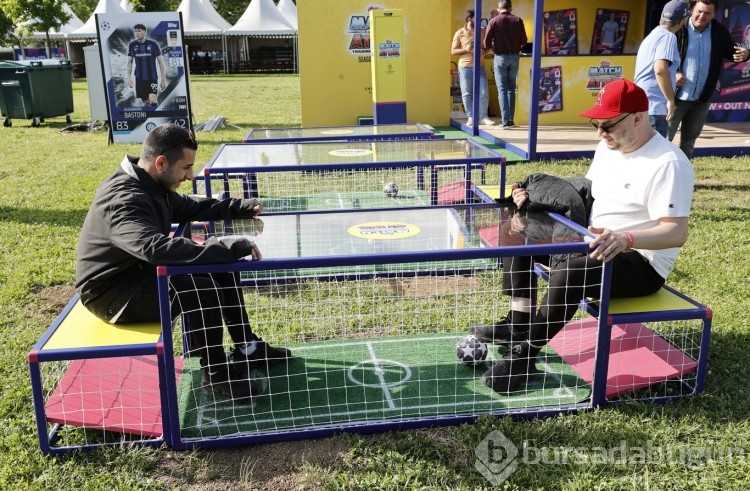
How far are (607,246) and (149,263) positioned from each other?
213cm

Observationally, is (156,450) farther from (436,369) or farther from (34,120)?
(34,120)

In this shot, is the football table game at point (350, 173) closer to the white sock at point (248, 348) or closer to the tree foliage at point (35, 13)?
the white sock at point (248, 348)

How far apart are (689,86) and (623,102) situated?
12.6 ft

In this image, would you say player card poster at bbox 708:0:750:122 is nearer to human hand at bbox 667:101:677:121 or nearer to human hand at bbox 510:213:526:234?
human hand at bbox 667:101:677:121

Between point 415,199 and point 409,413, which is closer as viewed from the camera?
point 409,413

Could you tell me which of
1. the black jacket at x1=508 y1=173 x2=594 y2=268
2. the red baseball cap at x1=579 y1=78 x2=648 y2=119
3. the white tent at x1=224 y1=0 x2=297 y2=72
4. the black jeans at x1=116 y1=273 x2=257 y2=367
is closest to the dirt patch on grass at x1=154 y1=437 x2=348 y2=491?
the black jeans at x1=116 y1=273 x2=257 y2=367

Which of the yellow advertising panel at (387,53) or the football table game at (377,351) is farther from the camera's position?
the yellow advertising panel at (387,53)

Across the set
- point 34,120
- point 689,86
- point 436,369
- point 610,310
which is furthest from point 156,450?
point 34,120

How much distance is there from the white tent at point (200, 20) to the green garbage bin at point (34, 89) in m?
23.2

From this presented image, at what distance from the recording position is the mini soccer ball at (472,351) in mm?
3840

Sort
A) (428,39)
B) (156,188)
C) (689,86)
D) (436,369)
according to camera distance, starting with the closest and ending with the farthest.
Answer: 1. (156,188)
2. (436,369)
3. (689,86)
4. (428,39)

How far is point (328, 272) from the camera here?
5375mm

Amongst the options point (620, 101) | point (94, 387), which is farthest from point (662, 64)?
point (94, 387)

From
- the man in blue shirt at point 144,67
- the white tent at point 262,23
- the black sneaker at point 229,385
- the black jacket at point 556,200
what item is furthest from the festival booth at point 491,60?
the white tent at point 262,23
